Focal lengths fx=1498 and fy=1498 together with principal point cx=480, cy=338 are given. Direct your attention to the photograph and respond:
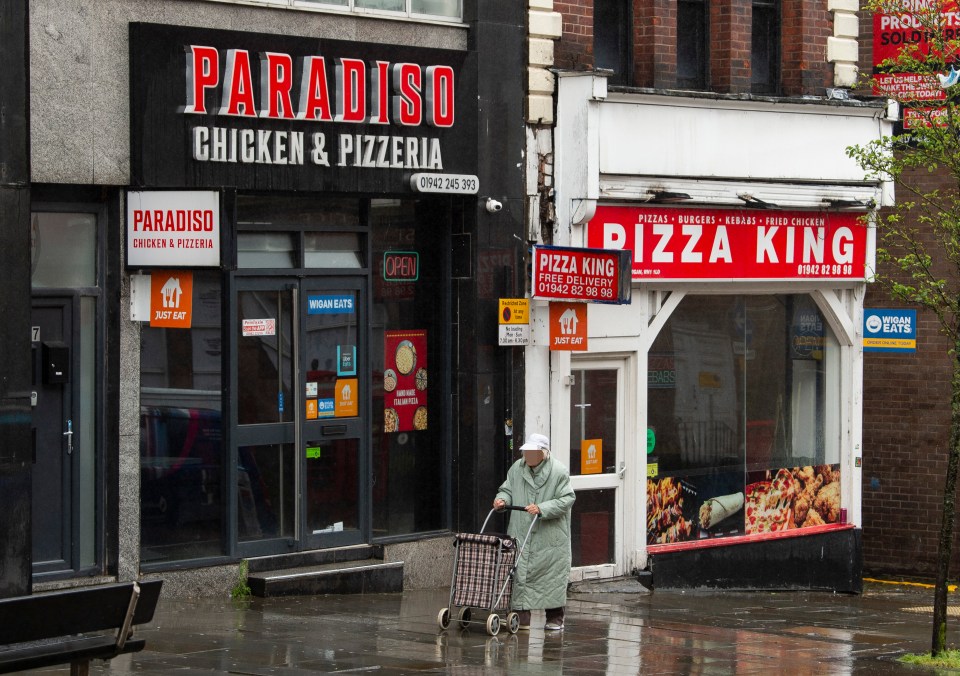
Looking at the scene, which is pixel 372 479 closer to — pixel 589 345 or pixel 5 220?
pixel 589 345

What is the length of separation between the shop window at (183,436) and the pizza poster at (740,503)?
5.09m

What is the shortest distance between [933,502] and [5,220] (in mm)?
14676

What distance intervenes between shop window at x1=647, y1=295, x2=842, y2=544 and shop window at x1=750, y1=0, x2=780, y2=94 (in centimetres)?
258

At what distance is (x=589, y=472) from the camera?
51.2ft

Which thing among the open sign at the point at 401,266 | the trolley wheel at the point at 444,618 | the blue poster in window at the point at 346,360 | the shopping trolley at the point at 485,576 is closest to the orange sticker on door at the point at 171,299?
the blue poster in window at the point at 346,360

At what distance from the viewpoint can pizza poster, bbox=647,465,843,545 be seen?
16.3 m

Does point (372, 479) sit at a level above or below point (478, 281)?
below

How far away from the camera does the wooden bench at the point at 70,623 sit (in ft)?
24.3

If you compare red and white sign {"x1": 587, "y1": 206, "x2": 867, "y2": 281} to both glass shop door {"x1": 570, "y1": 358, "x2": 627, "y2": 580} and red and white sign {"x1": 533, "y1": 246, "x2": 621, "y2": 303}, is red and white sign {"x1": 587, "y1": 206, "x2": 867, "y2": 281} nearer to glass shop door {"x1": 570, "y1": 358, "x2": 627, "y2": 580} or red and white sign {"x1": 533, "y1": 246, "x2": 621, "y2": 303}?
red and white sign {"x1": 533, "y1": 246, "x2": 621, "y2": 303}

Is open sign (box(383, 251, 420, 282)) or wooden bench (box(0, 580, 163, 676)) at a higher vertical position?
open sign (box(383, 251, 420, 282))

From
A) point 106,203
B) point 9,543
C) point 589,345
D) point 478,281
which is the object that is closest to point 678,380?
point 589,345

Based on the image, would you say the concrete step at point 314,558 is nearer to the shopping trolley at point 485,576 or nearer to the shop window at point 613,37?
the shopping trolley at point 485,576

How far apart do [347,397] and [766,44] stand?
7.06 m

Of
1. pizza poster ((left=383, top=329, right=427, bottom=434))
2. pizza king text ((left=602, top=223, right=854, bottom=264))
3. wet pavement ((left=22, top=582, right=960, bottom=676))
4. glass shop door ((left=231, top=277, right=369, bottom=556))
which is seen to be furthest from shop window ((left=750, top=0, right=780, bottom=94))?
wet pavement ((left=22, top=582, right=960, bottom=676))
